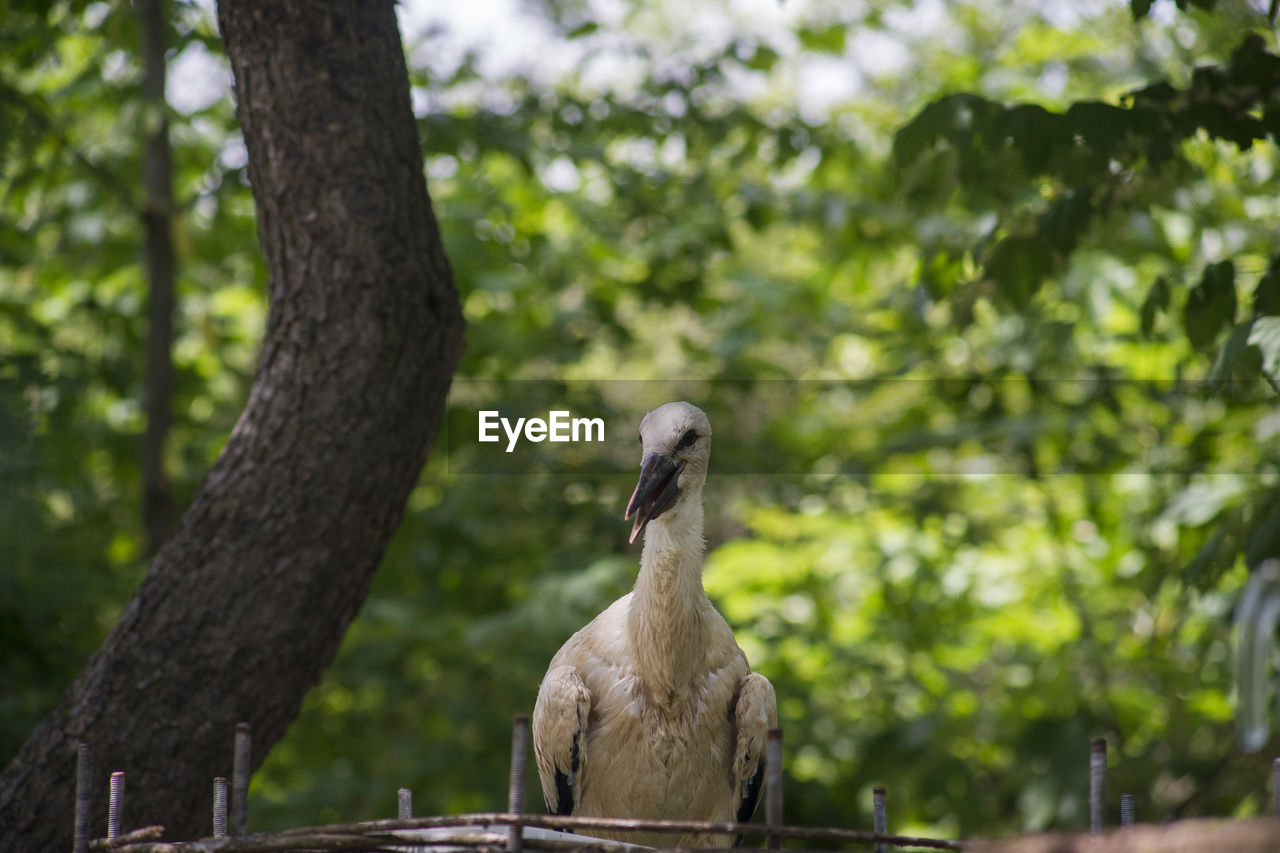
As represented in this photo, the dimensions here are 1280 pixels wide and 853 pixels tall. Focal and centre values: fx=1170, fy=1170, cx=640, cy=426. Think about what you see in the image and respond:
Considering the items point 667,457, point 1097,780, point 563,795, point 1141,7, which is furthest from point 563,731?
point 1141,7

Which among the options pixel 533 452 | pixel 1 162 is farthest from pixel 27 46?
pixel 533 452

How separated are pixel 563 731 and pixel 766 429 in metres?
5.03

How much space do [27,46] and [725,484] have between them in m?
4.95

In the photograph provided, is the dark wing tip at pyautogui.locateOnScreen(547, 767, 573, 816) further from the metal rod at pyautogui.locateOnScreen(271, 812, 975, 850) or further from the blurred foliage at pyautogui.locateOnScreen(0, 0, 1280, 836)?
the blurred foliage at pyautogui.locateOnScreen(0, 0, 1280, 836)

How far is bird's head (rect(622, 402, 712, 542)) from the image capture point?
110 inches

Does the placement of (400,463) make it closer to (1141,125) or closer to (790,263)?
(1141,125)

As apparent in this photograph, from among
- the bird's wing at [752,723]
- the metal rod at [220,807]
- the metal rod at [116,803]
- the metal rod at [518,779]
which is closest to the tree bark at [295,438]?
the metal rod at [220,807]

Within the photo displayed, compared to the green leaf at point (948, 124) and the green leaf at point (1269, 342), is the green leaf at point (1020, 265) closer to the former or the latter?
the green leaf at point (948, 124)

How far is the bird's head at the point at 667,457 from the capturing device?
280cm

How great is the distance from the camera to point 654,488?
111 inches

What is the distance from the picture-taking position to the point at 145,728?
324 cm

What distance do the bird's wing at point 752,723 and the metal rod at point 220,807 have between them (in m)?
1.23

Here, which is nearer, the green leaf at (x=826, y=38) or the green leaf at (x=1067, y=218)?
the green leaf at (x=1067, y=218)

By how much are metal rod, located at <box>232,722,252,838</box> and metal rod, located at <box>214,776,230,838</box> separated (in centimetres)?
16
